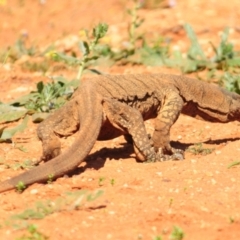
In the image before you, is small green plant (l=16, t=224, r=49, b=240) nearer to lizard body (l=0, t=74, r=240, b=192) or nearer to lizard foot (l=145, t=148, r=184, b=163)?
lizard body (l=0, t=74, r=240, b=192)

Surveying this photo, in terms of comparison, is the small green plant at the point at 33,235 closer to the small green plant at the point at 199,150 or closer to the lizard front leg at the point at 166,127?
the lizard front leg at the point at 166,127

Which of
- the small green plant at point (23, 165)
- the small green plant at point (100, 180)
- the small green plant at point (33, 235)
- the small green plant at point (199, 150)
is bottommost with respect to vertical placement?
the small green plant at point (33, 235)

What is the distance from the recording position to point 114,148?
9.48 m

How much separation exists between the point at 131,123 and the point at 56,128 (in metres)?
0.73

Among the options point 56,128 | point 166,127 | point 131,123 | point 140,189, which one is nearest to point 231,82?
point 166,127

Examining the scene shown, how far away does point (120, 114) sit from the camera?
8.42 m

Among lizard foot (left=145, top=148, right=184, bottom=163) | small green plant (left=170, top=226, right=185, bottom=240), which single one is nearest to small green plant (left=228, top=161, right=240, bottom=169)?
lizard foot (left=145, top=148, right=184, bottom=163)

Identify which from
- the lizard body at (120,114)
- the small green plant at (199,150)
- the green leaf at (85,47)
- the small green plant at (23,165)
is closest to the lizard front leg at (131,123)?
the lizard body at (120,114)

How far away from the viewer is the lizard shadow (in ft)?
27.3

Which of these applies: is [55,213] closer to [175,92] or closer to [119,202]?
[119,202]

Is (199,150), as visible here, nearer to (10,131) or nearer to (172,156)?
(172,156)

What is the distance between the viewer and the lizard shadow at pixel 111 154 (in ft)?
27.3

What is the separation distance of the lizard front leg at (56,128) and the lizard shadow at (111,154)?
0.31 meters

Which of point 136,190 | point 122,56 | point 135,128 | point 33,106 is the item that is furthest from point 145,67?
point 136,190
